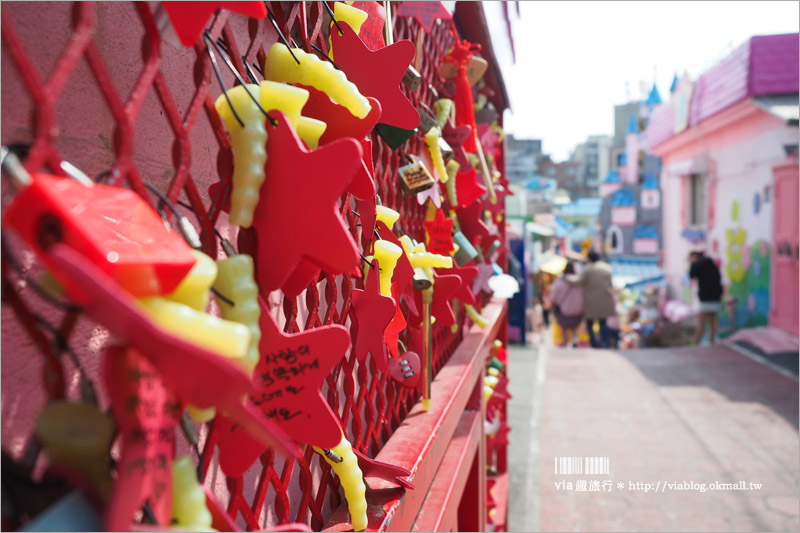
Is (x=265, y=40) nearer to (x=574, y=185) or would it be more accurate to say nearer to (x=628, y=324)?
(x=628, y=324)

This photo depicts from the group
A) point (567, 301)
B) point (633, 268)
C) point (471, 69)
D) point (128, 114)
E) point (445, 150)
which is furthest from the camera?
point (633, 268)

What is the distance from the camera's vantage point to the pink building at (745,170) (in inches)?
278

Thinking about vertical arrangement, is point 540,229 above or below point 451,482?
above

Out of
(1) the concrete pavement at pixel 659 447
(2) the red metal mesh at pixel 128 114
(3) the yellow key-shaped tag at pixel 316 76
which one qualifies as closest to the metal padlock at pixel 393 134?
(2) the red metal mesh at pixel 128 114

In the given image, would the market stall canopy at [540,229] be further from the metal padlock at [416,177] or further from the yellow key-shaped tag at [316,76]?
the yellow key-shaped tag at [316,76]

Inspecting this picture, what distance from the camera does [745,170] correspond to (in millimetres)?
8594

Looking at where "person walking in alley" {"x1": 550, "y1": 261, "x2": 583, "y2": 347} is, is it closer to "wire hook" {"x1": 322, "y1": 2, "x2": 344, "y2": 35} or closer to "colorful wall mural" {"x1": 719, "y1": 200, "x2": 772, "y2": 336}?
"colorful wall mural" {"x1": 719, "y1": 200, "x2": 772, "y2": 336}

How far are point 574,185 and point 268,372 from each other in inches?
1259

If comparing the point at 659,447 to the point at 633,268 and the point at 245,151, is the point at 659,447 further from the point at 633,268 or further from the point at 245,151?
the point at 633,268

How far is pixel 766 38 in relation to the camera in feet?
23.6

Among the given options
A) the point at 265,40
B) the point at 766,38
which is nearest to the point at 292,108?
the point at 265,40

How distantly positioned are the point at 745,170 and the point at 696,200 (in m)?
3.00

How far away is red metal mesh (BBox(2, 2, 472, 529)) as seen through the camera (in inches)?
13.1

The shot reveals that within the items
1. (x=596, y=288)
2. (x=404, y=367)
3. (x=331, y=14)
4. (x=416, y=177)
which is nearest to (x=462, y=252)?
(x=416, y=177)
